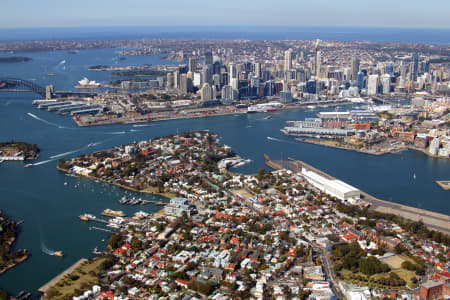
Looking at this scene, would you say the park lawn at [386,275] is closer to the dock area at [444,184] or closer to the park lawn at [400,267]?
the park lawn at [400,267]

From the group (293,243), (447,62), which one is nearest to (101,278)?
(293,243)

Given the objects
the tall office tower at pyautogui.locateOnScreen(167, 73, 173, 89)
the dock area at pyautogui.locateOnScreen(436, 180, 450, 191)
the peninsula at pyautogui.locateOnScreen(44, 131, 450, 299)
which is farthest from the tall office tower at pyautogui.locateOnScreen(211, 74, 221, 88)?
the dock area at pyautogui.locateOnScreen(436, 180, 450, 191)

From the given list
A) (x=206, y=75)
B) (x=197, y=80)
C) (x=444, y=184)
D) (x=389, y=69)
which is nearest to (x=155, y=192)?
(x=444, y=184)

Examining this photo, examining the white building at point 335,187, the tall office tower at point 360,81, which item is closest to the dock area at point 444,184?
the white building at point 335,187

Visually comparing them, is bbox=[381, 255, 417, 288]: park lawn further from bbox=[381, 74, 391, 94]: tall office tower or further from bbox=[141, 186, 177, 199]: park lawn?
bbox=[381, 74, 391, 94]: tall office tower

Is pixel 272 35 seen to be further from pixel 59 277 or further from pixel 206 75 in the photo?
pixel 59 277
